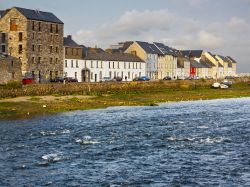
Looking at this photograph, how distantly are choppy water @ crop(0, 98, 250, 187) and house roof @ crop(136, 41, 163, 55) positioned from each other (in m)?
125

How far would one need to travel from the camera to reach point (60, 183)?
25438 mm

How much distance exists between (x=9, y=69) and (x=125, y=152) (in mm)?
76912

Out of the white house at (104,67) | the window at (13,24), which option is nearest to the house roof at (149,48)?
the white house at (104,67)

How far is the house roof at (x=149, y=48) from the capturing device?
178500mm

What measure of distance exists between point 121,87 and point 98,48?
180 feet

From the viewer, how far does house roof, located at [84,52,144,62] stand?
148875mm

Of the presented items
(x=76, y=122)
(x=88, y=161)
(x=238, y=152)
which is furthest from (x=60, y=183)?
(x=76, y=122)

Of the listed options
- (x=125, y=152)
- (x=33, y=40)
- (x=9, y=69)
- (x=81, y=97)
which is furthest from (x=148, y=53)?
(x=125, y=152)

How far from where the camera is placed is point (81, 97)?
88750 millimetres

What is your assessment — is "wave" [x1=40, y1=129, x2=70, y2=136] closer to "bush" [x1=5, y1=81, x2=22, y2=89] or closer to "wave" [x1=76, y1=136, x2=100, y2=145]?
"wave" [x1=76, y1=136, x2=100, y2=145]

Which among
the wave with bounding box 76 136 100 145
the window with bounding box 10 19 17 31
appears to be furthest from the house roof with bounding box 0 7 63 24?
the wave with bounding box 76 136 100 145

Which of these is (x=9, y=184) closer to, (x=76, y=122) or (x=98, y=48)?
(x=76, y=122)

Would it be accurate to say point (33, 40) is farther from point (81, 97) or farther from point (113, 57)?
point (81, 97)

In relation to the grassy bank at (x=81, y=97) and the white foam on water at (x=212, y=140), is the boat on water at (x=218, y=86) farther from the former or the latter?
the white foam on water at (x=212, y=140)
